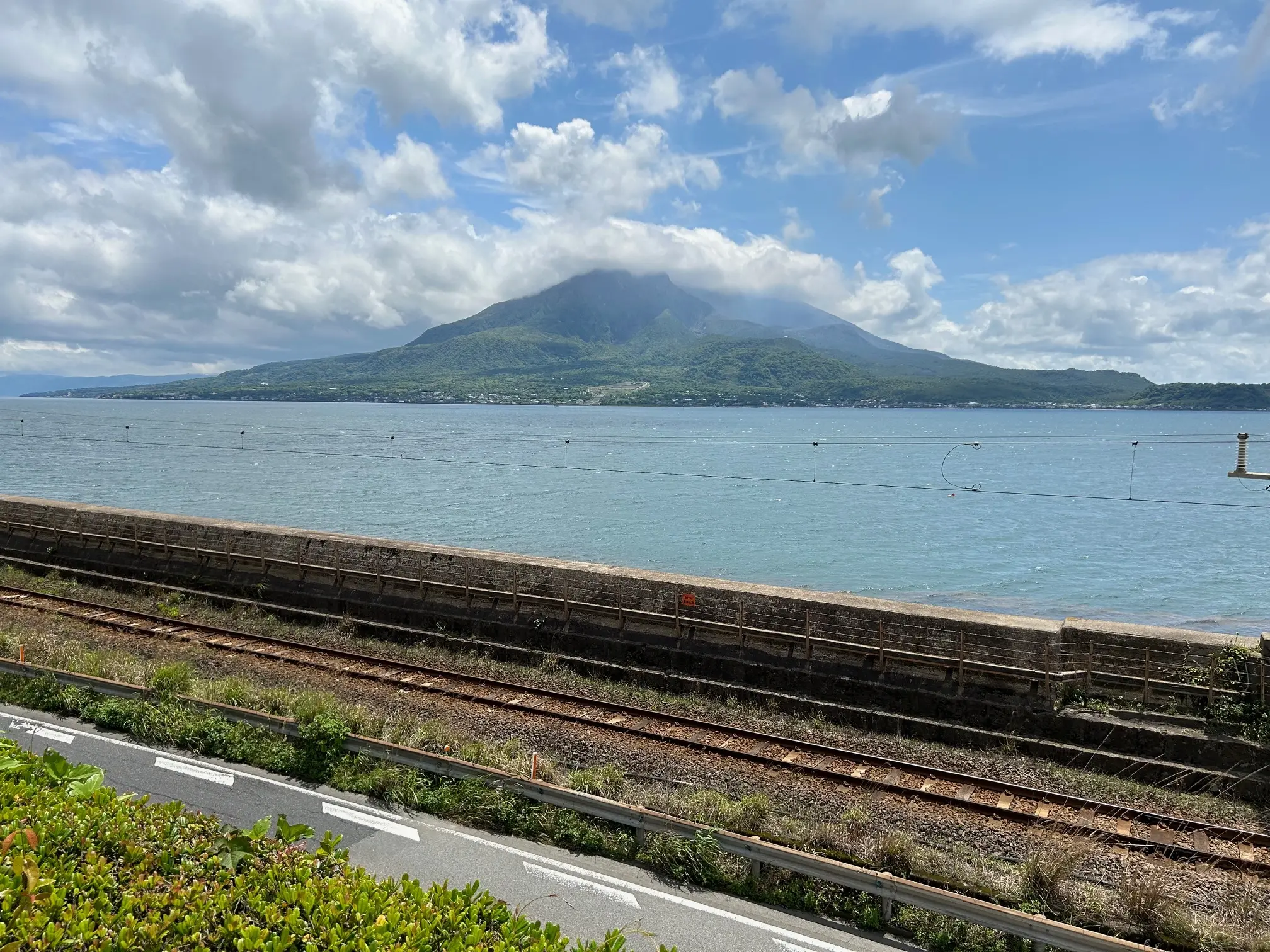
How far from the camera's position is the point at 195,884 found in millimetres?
4469

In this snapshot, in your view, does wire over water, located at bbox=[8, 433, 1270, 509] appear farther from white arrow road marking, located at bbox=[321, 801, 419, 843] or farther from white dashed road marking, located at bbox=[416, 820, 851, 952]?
white dashed road marking, located at bbox=[416, 820, 851, 952]

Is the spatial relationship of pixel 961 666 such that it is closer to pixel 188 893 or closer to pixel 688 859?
pixel 688 859

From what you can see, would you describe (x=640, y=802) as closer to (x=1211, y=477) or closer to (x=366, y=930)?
(x=366, y=930)

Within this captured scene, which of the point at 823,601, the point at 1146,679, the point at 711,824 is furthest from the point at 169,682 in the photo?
the point at 1146,679

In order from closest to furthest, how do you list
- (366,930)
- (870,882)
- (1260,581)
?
1. (366,930)
2. (870,882)
3. (1260,581)

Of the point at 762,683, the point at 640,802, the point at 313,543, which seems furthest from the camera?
the point at 313,543

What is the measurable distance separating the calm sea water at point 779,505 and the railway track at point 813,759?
78.7ft

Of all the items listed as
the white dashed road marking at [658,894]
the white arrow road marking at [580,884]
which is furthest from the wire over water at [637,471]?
the white arrow road marking at [580,884]

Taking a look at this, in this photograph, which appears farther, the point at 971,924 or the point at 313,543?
the point at 313,543

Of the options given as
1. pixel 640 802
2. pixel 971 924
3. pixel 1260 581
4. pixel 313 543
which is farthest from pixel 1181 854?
pixel 1260 581

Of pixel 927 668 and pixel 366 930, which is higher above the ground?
pixel 366 930

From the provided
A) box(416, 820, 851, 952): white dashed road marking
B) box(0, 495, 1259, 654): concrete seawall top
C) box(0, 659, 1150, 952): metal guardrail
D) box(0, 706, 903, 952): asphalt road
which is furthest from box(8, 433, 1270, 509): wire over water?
box(416, 820, 851, 952): white dashed road marking

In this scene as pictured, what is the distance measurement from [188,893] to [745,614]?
14091 millimetres

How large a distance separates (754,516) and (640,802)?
48.4 metres
